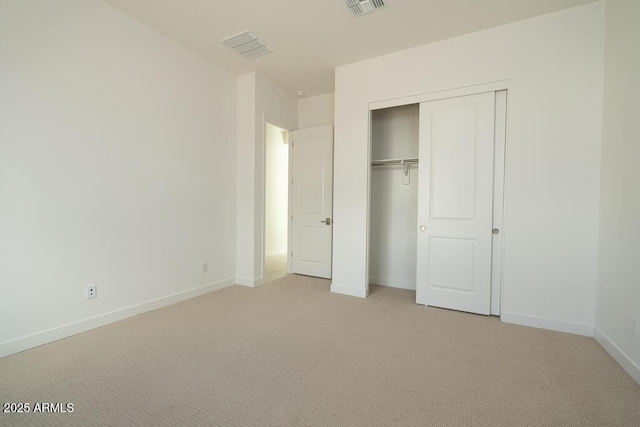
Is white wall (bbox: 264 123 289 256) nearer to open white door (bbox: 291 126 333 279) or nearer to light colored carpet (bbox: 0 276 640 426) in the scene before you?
open white door (bbox: 291 126 333 279)

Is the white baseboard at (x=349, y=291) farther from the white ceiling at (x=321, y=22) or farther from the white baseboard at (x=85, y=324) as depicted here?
the white ceiling at (x=321, y=22)

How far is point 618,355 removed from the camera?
2.09 metres

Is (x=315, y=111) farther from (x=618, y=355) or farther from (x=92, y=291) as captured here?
(x=618, y=355)

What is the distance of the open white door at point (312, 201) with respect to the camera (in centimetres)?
445

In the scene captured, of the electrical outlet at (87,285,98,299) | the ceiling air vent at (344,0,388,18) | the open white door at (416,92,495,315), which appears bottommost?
the electrical outlet at (87,285,98,299)

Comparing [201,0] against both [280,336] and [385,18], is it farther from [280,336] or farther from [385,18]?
[280,336]

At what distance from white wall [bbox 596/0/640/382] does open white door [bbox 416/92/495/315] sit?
85 centimetres

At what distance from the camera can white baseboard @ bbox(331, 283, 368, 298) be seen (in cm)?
360

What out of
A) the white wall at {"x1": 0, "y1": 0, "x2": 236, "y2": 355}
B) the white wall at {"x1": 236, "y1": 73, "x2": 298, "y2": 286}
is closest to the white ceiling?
the white wall at {"x1": 0, "y1": 0, "x2": 236, "y2": 355}

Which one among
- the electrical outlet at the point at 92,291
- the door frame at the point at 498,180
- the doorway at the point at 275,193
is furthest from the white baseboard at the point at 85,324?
the door frame at the point at 498,180

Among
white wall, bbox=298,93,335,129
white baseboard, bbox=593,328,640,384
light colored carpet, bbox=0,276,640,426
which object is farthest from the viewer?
white wall, bbox=298,93,335,129

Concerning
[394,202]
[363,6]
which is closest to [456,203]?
[394,202]

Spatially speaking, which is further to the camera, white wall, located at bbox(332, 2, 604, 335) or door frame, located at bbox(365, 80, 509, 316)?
door frame, located at bbox(365, 80, 509, 316)

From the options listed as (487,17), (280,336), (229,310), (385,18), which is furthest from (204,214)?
(487,17)
